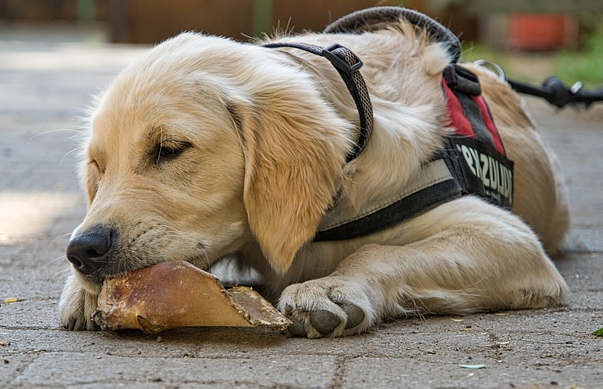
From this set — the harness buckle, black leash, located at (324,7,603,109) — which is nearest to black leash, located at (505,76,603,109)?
black leash, located at (324,7,603,109)

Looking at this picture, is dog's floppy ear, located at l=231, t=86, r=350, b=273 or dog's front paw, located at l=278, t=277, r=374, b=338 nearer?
dog's front paw, located at l=278, t=277, r=374, b=338

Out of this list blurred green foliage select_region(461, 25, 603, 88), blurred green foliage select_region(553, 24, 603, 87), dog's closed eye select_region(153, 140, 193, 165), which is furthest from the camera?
blurred green foliage select_region(461, 25, 603, 88)

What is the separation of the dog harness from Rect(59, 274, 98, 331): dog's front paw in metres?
0.80

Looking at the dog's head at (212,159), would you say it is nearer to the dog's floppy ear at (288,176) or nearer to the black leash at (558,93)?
the dog's floppy ear at (288,176)

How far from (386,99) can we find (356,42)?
430 mm

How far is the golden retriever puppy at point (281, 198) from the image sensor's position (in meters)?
3.18

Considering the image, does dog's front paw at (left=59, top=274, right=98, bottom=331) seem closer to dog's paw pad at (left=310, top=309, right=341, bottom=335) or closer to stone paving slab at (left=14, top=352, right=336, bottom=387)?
stone paving slab at (left=14, top=352, right=336, bottom=387)

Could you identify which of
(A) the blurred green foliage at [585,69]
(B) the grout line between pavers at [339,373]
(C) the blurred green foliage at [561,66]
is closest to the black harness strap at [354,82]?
(B) the grout line between pavers at [339,373]

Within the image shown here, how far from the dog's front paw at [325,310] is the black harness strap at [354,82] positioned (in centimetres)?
54

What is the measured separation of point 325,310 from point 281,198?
16.4 inches

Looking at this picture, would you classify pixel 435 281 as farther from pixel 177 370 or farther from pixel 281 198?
pixel 177 370

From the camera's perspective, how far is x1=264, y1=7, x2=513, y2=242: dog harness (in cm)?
358

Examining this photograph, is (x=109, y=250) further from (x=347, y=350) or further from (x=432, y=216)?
(x=432, y=216)

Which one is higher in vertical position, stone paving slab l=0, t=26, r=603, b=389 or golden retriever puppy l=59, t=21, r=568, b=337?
golden retriever puppy l=59, t=21, r=568, b=337
